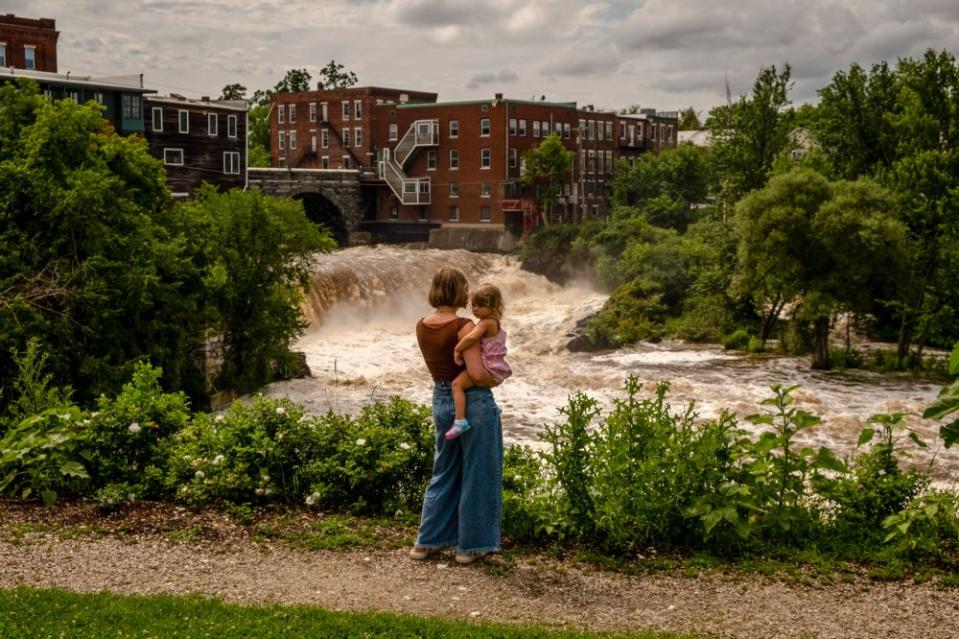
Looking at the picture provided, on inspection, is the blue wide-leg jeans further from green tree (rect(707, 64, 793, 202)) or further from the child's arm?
green tree (rect(707, 64, 793, 202))

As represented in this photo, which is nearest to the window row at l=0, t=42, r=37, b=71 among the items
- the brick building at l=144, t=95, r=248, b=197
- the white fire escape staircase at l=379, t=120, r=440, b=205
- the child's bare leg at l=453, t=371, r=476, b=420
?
the brick building at l=144, t=95, r=248, b=197

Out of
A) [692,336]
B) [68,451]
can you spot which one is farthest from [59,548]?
[692,336]

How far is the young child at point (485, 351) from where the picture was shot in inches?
278

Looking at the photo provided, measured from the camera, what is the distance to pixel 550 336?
39500 millimetres

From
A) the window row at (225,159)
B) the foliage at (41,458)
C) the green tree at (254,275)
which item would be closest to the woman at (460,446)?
the foliage at (41,458)

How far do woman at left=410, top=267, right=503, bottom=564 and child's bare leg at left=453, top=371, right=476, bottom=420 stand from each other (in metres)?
0.06

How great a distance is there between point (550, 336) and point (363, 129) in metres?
42.5

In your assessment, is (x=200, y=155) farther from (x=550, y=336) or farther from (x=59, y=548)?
(x=59, y=548)

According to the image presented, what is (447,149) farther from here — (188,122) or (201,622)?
(201,622)

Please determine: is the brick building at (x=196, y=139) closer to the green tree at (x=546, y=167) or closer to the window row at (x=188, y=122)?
the window row at (x=188, y=122)

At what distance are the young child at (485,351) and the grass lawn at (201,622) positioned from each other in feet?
5.16

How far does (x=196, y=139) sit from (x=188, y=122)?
998 millimetres

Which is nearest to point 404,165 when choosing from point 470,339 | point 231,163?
point 231,163

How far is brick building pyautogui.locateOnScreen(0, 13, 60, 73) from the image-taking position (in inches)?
2299
